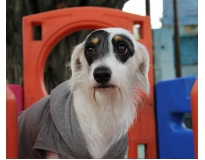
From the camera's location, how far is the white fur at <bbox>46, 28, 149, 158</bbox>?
107cm

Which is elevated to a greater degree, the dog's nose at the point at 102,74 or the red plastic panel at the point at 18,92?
the dog's nose at the point at 102,74

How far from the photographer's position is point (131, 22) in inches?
→ 61.6

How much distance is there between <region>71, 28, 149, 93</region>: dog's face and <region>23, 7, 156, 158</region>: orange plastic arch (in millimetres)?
372

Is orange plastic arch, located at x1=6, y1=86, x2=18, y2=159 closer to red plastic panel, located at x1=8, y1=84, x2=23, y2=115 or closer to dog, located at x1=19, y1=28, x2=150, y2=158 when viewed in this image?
dog, located at x1=19, y1=28, x2=150, y2=158

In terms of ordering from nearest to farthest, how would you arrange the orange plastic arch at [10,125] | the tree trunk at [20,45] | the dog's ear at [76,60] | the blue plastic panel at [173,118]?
the orange plastic arch at [10,125]
the dog's ear at [76,60]
the blue plastic panel at [173,118]
the tree trunk at [20,45]

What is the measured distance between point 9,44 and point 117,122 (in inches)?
58.2

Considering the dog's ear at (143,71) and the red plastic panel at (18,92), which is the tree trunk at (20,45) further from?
the dog's ear at (143,71)

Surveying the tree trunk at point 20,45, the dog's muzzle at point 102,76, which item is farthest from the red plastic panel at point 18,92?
the dog's muzzle at point 102,76

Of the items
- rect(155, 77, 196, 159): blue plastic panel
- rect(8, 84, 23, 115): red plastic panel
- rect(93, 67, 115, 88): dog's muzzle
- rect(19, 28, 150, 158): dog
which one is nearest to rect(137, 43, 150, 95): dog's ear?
rect(19, 28, 150, 158): dog

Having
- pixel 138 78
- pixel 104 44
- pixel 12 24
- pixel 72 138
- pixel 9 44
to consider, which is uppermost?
pixel 12 24

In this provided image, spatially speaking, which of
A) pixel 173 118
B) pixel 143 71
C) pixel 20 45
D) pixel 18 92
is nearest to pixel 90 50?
pixel 143 71

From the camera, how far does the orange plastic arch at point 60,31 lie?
1.48 m
